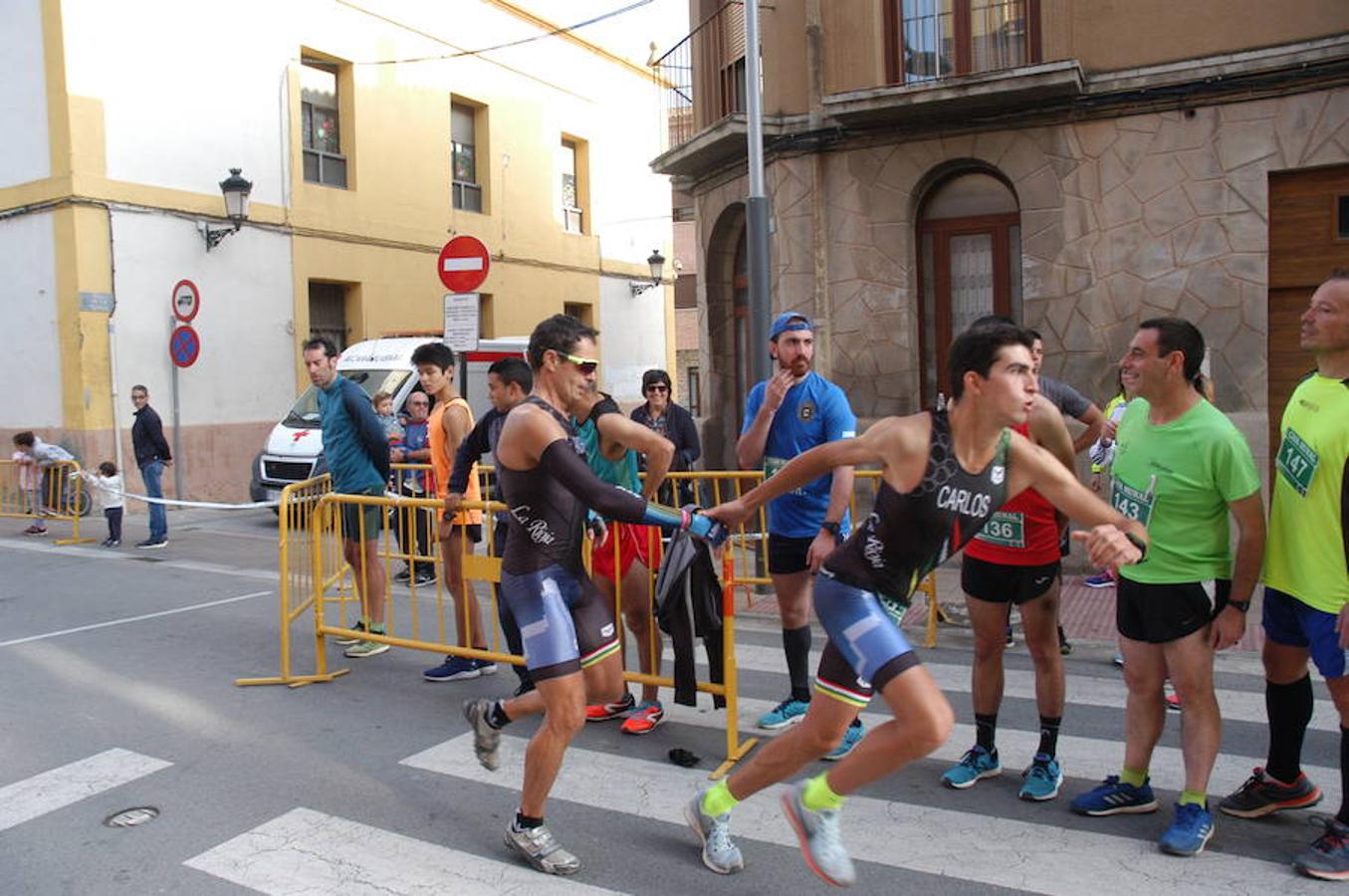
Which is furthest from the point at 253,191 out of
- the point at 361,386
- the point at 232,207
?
the point at 361,386

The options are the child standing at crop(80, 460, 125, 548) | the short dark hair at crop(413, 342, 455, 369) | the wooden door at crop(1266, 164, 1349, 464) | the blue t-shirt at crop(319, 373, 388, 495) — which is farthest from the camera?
the child standing at crop(80, 460, 125, 548)

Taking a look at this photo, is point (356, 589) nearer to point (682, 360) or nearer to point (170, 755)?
point (170, 755)

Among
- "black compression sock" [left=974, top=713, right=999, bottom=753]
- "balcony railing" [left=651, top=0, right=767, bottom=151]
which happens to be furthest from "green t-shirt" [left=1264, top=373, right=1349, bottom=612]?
"balcony railing" [left=651, top=0, right=767, bottom=151]

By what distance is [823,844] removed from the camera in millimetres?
3533

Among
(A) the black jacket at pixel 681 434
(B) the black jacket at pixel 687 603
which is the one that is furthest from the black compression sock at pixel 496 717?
(A) the black jacket at pixel 681 434

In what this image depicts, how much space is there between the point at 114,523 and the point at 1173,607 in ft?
41.1

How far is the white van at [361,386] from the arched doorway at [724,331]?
258 cm

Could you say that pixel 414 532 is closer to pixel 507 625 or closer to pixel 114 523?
pixel 507 625

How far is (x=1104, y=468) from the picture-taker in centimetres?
960

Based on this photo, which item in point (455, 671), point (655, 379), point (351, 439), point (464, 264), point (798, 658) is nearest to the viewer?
point (798, 658)

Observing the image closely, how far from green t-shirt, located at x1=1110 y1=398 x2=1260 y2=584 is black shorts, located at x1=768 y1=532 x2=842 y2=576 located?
1.61 m

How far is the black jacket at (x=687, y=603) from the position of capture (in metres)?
5.00

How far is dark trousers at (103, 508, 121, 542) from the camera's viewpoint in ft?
43.6

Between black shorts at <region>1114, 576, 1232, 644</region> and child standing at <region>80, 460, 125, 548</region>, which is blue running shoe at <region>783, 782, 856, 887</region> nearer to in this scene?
black shorts at <region>1114, 576, 1232, 644</region>
